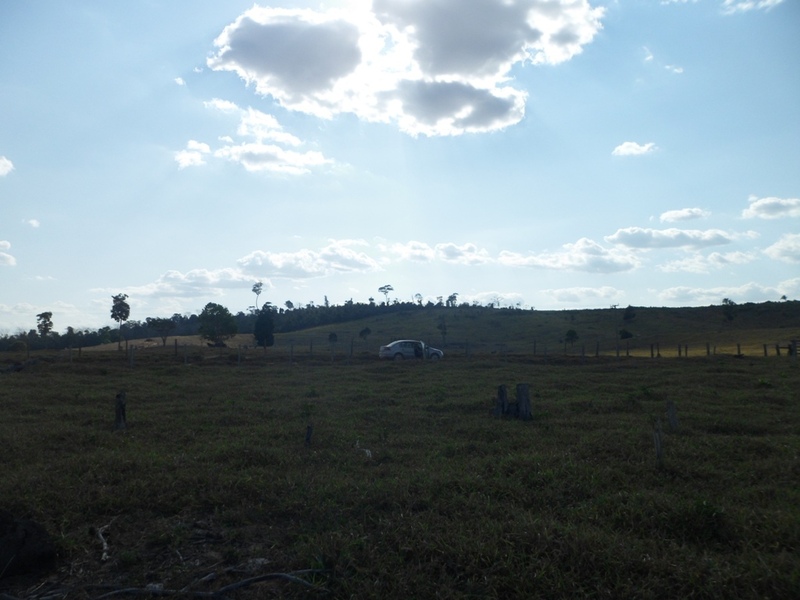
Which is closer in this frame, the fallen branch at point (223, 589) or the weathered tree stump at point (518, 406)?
the fallen branch at point (223, 589)

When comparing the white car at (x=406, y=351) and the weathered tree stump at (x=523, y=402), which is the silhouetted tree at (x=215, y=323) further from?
the weathered tree stump at (x=523, y=402)

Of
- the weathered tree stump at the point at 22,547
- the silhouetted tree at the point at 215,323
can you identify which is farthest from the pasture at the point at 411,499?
the silhouetted tree at the point at 215,323

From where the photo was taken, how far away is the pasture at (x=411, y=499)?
5.11 meters

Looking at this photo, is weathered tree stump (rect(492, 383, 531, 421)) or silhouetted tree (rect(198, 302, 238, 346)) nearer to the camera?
weathered tree stump (rect(492, 383, 531, 421))

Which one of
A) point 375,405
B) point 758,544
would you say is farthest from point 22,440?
point 758,544

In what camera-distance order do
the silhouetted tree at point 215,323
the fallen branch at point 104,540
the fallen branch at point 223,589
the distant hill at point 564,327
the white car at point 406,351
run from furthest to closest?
the distant hill at point 564,327 → the silhouetted tree at point 215,323 → the white car at point 406,351 → the fallen branch at point 104,540 → the fallen branch at point 223,589

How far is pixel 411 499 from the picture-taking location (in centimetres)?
699

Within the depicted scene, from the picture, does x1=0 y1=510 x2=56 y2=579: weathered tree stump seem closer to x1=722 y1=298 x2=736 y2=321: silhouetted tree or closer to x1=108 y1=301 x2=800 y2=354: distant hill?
x1=108 y1=301 x2=800 y2=354: distant hill

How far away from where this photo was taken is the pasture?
511 centimetres

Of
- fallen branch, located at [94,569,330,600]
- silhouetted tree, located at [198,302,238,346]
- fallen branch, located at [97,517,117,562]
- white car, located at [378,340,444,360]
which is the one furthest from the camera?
silhouetted tree, located at [198,302,238,346]

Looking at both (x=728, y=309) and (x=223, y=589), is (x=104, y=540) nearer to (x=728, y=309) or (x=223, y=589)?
(x=223, y=589)

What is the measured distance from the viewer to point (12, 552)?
5551mm

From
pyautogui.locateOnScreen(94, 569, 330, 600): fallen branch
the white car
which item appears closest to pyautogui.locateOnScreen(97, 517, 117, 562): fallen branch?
pyautogui.locateOnScreen(94, 569, 330, 600): fallen branch

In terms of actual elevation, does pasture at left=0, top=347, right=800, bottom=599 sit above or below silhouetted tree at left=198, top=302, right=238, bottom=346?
below
